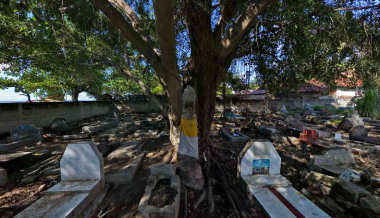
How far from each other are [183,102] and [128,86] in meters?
14.1

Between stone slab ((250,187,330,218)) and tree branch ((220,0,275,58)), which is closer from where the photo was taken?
stone slab ((250,187,330,218))

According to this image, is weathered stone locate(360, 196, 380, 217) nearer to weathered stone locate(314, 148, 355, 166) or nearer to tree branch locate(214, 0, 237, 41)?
weathered stone locate(314, 148, 355, 166)

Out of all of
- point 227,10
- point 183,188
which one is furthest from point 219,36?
point 183,188

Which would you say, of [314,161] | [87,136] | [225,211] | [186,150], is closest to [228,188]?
[225,211]

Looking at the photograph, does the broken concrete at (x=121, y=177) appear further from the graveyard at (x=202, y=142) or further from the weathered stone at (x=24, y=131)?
the weathered stone at (x=24, y=131)

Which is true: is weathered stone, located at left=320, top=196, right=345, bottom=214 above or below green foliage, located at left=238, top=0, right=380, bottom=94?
below

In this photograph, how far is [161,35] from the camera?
2.25 meters

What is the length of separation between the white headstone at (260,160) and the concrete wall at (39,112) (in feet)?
37.2

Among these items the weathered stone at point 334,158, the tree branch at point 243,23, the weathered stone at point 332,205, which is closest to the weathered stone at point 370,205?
the weathered stone at point 332,205

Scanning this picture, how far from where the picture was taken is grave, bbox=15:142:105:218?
2109mm

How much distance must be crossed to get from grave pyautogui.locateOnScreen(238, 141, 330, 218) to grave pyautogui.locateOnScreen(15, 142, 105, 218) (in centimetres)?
286

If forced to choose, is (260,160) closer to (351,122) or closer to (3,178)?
(3,178)

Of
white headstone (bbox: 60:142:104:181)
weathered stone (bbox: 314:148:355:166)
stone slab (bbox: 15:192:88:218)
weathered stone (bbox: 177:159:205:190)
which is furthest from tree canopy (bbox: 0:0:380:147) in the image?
stone slab (bbox: 15:192:88:218)

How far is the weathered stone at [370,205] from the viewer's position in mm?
2297
